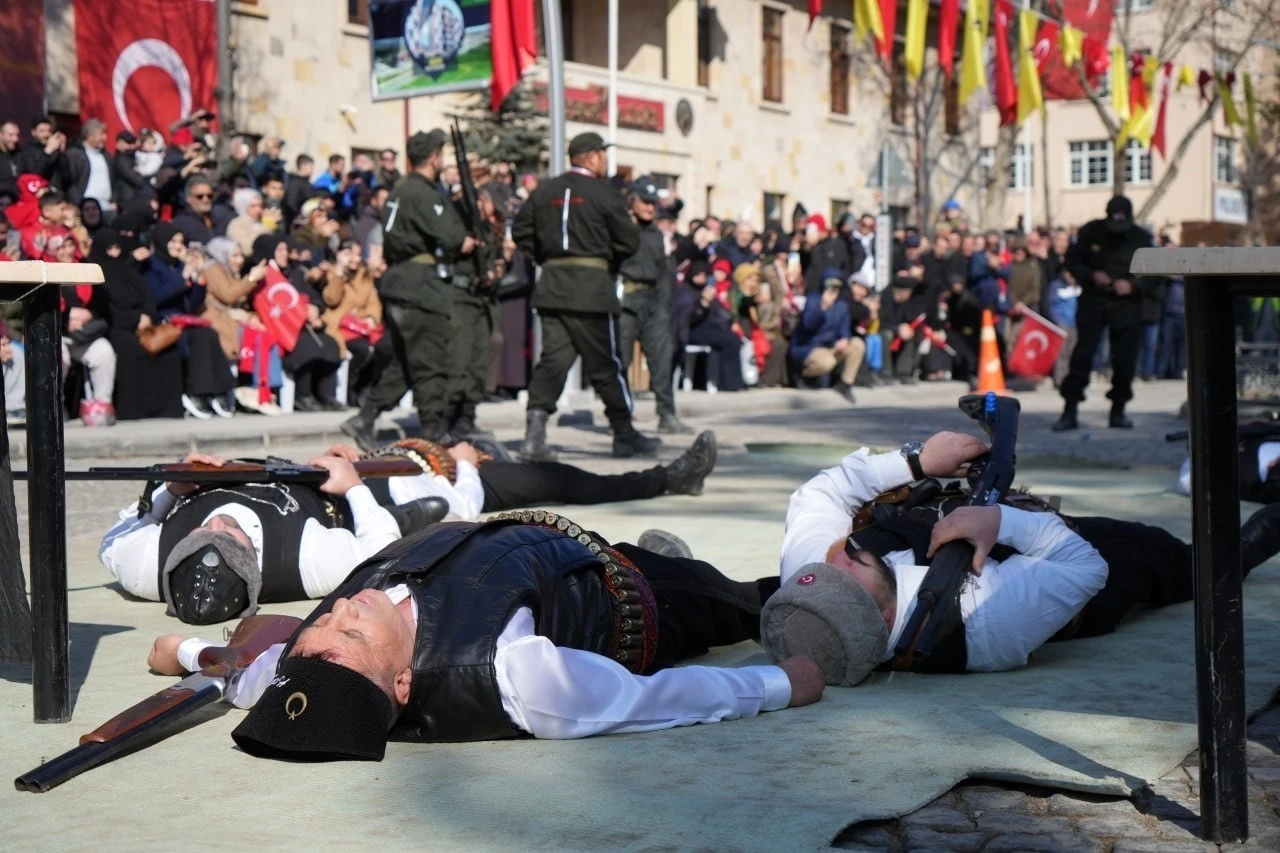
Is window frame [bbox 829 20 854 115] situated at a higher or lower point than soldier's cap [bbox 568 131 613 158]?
higher

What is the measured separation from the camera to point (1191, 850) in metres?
3.36

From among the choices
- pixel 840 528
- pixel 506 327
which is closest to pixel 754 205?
pixel 506 327

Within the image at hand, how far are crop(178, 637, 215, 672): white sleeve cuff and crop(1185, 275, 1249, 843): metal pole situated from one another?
2.67 m

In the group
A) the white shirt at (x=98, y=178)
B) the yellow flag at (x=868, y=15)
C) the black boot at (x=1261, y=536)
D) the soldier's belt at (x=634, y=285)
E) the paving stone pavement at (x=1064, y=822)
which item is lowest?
the paving stone pavement at (x=1064, y=822)

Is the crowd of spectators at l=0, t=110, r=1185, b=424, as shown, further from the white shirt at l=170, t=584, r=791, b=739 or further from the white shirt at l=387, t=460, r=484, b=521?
the white shirt at l=170, t=584, r=791, b=739

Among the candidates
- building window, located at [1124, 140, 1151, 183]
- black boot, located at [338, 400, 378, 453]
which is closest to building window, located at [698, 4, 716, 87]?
black boot, located at [338, 400, 378, 453]

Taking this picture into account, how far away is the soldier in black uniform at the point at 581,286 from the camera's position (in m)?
12.0

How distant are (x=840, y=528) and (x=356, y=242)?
514 inches

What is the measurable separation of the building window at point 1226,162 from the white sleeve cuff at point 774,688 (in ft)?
178

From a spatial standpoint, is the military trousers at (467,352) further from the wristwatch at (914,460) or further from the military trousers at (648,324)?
the wristwatch at (914,460)

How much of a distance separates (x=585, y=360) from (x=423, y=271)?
48.6 inches

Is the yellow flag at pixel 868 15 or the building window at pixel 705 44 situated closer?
the yellow flag at pixel 868 15

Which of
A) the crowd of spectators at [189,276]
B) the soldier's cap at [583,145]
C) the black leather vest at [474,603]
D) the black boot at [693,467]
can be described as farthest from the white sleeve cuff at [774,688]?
the crowd of spectators at [189,276]

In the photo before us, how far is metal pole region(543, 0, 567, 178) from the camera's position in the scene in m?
15.6
